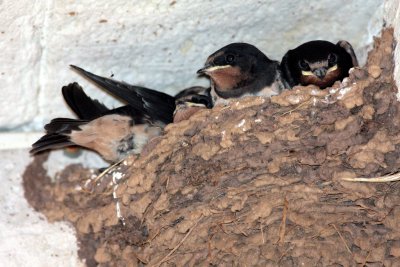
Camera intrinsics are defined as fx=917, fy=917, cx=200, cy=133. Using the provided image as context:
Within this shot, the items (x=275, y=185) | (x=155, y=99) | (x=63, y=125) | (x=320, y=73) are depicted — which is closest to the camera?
(x=275, y=185)

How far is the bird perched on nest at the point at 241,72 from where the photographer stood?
12.9 feet

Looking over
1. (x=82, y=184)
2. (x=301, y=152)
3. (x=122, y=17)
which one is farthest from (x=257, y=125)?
(x=82, y=184)

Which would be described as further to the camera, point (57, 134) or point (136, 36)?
point (57, 134)

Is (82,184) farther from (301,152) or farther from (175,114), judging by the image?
(301,152)

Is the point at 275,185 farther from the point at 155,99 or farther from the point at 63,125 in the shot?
the point at 63,125

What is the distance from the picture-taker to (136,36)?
3.79 metres

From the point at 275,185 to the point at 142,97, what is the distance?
2.44 ft

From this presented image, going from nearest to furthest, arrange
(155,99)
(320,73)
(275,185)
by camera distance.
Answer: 1. (275,185)
2. (320,73)
3. (155,99)

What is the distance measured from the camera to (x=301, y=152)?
3.54 m

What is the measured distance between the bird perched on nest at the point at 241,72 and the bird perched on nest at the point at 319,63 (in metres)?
0.13

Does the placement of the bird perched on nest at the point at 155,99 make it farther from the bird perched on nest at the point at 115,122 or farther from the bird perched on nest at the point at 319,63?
the bird perched on nest at the point at 319,63

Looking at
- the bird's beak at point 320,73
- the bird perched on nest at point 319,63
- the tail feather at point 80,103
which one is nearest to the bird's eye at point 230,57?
the bird perched on nest at point 319,63

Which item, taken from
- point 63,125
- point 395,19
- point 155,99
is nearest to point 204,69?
point 155,99

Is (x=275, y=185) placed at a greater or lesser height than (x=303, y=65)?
lesser
